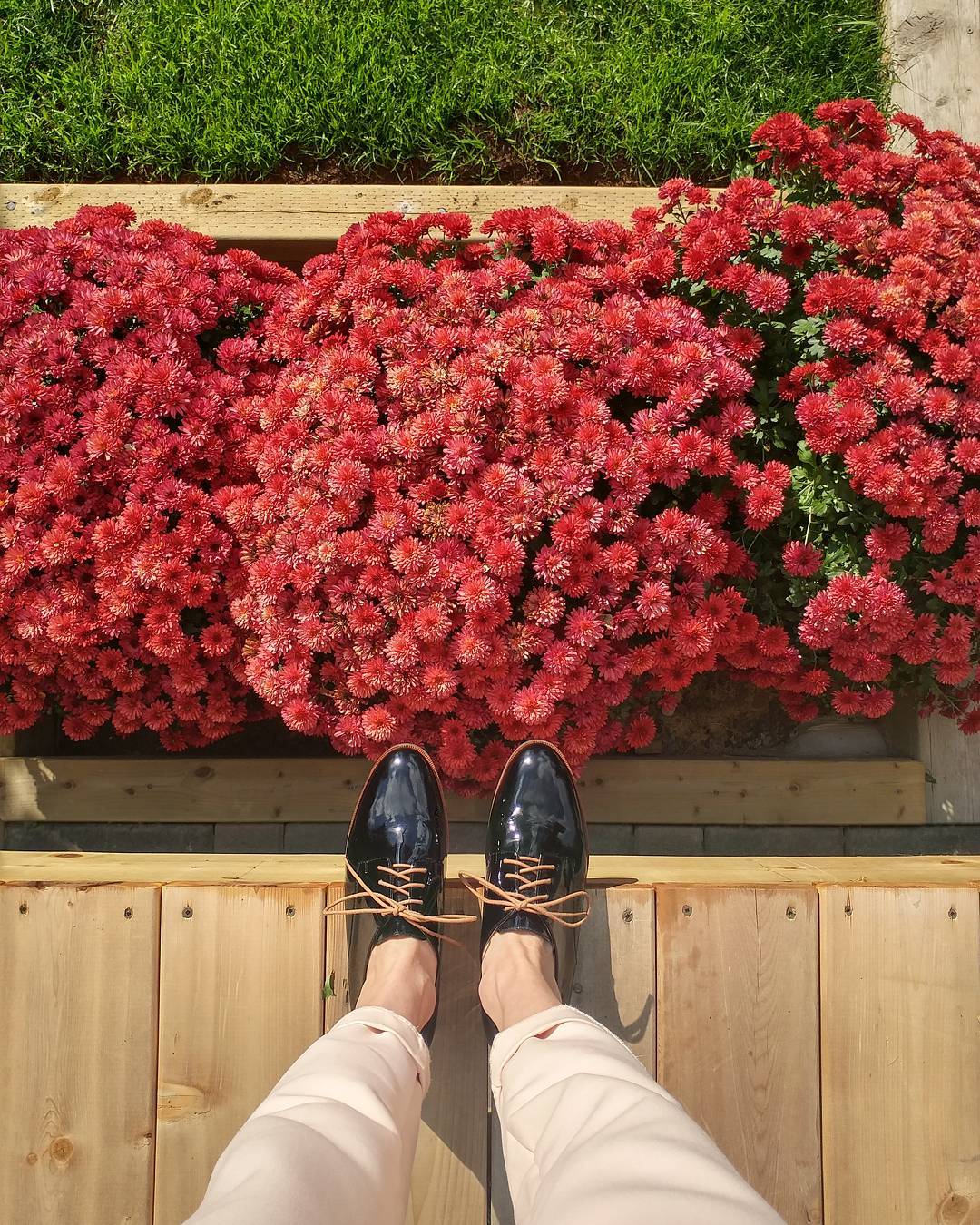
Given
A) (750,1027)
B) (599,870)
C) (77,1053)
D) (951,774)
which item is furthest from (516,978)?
(951,774)

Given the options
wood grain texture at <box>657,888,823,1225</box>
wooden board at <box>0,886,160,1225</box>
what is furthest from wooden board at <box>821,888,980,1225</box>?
wooden board at <box>0,886,160,1225</box>

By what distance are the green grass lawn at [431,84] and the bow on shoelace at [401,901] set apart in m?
1.51

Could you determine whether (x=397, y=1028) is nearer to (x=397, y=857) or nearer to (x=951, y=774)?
(x=397, y=857)

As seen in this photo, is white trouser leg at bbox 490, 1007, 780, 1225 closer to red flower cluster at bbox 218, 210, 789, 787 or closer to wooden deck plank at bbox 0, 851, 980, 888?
wooden deck plank at bbox 0, 851, 980, 888

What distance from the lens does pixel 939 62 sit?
1814mm

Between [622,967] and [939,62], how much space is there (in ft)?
6.40

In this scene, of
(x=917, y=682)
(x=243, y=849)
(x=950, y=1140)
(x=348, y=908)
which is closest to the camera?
(x=950, y=1140)

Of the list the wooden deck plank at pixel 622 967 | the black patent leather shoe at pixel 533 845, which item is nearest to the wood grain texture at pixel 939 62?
the black patent leather shoe at pixel 533 845

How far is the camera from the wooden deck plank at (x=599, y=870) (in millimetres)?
1377

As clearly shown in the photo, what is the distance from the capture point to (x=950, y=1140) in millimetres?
1283

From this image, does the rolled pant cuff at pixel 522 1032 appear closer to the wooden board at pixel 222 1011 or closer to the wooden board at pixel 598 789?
the wooden board at pixel 222 1011

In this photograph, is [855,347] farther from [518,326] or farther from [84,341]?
[84,341]

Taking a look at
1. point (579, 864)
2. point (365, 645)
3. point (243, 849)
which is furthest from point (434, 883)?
point (243, 849)

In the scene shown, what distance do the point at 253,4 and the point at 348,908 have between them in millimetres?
1950
